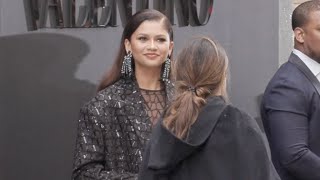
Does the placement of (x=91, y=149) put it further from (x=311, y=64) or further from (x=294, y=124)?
(x=311, y=64)

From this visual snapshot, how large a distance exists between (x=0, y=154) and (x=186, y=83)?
1.91 m

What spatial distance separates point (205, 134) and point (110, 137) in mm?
836

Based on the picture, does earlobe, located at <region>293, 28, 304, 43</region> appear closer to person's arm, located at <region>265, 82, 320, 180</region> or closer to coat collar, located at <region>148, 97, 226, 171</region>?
person's arm, located at <region>265, 82, 320, 180</region>

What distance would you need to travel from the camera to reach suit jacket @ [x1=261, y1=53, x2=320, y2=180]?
3.34 m

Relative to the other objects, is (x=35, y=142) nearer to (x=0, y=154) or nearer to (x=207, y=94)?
(x=0, y=154)

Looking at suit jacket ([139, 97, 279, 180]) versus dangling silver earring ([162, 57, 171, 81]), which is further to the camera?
dangling silver earring ([162, 57, 171, 81])

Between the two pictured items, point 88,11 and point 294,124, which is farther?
point 88,11

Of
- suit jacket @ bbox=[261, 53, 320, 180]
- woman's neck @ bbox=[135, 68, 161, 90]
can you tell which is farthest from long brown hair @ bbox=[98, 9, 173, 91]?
suit jacket @ bbox=[261, 53, 320, 180]

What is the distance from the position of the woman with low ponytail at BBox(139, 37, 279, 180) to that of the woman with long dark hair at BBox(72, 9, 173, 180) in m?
0.63

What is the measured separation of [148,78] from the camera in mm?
3414

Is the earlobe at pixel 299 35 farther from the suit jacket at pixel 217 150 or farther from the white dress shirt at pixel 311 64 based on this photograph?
the suit jacket at pixel 217 150

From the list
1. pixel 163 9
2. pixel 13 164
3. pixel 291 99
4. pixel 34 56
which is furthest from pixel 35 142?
pixel 291 99

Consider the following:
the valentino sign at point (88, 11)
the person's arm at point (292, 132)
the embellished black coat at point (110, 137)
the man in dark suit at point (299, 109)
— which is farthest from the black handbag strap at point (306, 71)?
the valentino sign at point (88, 11)

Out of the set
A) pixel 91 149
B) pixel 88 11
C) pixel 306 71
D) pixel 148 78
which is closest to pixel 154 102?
pixel 148 78
